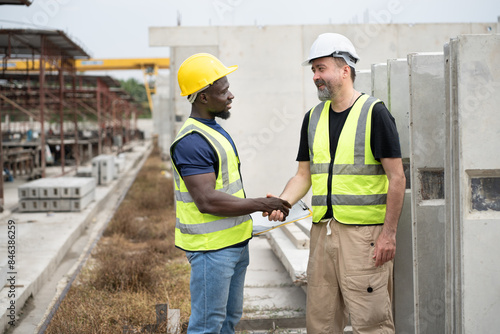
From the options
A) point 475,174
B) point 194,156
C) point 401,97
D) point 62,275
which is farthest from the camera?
point 62,275

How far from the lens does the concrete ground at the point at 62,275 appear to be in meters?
4.84

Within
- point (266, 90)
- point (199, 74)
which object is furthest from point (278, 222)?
point (266, 90)

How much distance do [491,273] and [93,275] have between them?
4.83 m

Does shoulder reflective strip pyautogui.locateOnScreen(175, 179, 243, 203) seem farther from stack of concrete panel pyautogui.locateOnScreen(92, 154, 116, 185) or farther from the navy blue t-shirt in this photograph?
stack of concrete panel pyautogui.locateOnScreen(92, 154, 116, 185)

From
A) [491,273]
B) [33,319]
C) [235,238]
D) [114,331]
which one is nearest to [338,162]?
[235,238]

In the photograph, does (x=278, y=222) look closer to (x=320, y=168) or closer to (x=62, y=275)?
(x=320, y=168)

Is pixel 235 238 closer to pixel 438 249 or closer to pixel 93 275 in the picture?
pixel 438 249

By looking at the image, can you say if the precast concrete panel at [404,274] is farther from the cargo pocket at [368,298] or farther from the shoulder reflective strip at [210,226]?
the shoulder reflective strip at [210,226]

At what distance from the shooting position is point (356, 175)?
10.0ft

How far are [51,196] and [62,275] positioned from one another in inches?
153

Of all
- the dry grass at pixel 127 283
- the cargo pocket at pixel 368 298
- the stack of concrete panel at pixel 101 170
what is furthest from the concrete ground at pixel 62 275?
the stack of concrete panel at pixel 101 170

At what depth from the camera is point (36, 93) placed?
60.5 ft

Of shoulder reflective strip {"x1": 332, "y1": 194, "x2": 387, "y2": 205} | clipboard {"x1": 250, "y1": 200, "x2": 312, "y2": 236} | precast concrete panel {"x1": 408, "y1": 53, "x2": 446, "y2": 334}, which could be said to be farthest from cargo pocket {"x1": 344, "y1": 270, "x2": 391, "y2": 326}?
clipboard {"x1": 250, "y1": 200, "x2": 312, "y2": 236}

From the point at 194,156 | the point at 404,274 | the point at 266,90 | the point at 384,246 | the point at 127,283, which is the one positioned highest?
the point at 266,90
